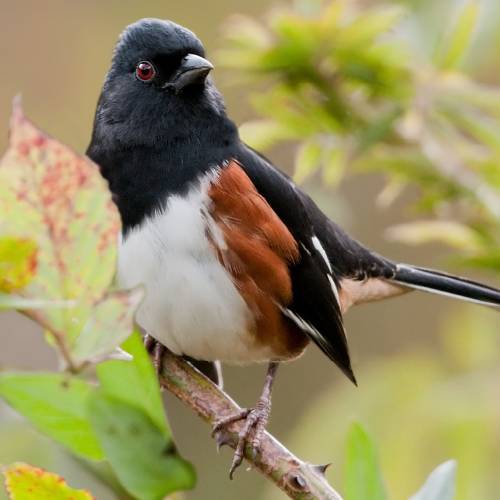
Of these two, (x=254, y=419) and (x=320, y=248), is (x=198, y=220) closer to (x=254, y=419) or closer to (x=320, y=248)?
(x=254, y=419)

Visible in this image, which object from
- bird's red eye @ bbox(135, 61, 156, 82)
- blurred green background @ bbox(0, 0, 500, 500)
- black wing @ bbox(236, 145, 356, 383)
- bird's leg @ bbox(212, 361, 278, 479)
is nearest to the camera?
bird's leg @ bbox(212, 361, 278, 479)

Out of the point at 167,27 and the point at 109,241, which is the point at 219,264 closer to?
the point at 167,27

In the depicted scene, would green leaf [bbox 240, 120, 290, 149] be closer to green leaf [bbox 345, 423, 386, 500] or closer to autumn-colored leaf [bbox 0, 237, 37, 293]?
green leaf [bbox 345, 423, 386, 500]

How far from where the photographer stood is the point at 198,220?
1.87 m

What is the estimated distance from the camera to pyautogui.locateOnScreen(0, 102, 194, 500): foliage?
1.36ft

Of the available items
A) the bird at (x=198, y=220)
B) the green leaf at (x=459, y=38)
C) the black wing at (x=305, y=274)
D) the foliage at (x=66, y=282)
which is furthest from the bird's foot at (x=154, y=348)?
the foliage at (x=66, y=282)

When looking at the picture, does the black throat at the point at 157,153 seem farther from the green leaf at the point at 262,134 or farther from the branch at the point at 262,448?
the branch at the point at 262,448

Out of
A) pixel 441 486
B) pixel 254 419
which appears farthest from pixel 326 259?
pixel 441 486

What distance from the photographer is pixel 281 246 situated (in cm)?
206

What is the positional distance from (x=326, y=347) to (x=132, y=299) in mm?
1705

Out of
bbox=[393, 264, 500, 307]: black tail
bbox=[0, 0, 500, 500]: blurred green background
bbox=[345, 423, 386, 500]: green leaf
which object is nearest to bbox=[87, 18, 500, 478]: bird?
bbox=[0, 0, 500, 500]: blurred green background

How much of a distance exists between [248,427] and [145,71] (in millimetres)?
941

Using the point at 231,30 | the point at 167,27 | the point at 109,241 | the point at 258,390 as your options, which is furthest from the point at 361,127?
the point at 258,390

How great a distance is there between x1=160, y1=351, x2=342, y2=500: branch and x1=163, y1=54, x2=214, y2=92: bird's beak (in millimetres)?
805
